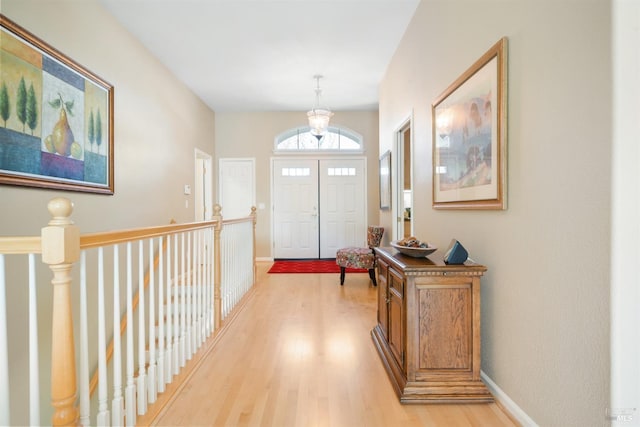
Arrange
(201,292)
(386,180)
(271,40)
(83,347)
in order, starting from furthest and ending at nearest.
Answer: (386,180)
(271,40)
(201,292)
(83,347)

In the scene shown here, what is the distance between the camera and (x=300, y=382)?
1960 mm

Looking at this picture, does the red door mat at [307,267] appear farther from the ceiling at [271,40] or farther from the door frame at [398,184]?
the ceiling at [271,40]

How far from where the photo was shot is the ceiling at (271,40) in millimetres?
3018

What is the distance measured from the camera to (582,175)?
1.17 meters

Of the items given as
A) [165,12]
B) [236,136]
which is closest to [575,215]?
[165,12]

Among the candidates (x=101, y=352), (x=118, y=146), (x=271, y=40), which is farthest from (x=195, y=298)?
(x=271, y=40)

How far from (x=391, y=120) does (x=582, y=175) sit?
10.7 feet

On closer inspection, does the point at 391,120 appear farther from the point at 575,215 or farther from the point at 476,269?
the point at 575,215

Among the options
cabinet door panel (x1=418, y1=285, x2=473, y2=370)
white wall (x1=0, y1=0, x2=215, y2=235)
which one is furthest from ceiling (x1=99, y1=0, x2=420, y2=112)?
cabinet door panel (x1=418, y1=285, x2=473, y2=370)

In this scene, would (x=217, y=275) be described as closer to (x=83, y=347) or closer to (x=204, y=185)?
(x=83, y=347)

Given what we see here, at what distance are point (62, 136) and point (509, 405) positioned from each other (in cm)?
360

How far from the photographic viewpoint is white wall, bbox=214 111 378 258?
20.9 feet

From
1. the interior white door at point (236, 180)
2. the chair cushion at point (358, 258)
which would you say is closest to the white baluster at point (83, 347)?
the chair cushion at point (358, 258)

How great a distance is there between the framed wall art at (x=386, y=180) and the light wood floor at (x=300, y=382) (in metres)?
1.91
